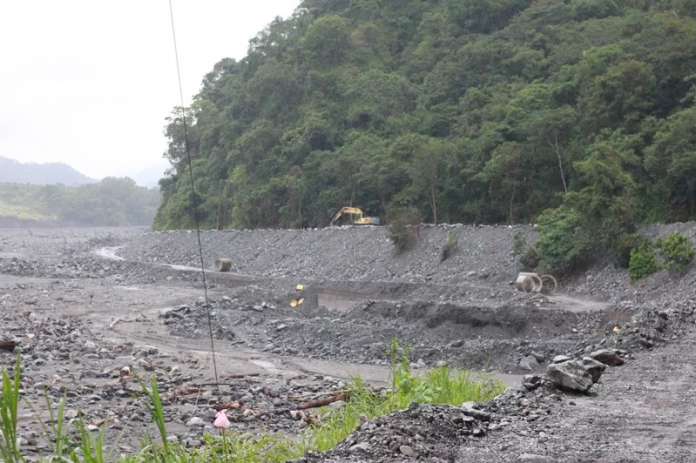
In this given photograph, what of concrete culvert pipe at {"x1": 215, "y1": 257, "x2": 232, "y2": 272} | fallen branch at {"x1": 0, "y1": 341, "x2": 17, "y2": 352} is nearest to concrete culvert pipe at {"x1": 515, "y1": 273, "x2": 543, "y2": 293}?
fallen branch at {"x1": 0, "y1": 341, "x2": 17, "y2": 352}

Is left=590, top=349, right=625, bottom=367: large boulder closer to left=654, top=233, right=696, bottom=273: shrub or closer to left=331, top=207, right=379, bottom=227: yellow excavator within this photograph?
left=654, top=233, right=696, bottom=273: shrub

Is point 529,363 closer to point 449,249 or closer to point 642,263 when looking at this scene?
point 642,263

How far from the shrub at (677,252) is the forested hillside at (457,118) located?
294 cm

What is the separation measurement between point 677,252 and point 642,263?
4.91 ft

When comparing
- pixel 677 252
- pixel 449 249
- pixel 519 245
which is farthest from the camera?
pixel 449 249

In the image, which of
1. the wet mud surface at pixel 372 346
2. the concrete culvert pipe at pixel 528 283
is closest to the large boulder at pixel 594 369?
the wet mud surface at pixel 372 346

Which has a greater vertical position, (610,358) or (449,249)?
Answer: (449,249)

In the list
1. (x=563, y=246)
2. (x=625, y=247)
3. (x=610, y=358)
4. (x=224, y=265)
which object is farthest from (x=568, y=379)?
(x=224, y=265)

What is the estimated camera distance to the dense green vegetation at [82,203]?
139m

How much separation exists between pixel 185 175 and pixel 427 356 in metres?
59.0

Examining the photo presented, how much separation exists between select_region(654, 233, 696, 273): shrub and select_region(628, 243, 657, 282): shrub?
435 millimetres

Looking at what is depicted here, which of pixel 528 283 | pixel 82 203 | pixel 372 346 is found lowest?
pixel 372 346

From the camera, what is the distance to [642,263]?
21.4m

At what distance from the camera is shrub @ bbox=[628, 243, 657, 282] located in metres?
21.1
